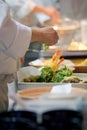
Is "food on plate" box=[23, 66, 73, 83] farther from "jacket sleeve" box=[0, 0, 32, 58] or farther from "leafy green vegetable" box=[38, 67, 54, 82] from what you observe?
"jacket sleeve" box=[0, 0, 32, 58]

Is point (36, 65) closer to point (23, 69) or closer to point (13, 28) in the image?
point (23, 69)

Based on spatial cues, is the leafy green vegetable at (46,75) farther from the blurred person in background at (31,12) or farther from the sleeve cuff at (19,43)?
the blurred person in background at (31,12)

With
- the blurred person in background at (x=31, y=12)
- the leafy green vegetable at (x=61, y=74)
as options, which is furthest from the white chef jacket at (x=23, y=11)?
the leafy green vegetable at (x=61, y=74)

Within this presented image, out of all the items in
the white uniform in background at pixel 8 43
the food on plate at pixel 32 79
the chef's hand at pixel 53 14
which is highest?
the chef's hand at pixel 53 14

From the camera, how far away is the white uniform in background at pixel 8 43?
119cm

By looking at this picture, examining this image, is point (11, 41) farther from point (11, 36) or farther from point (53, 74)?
point (53, 74)

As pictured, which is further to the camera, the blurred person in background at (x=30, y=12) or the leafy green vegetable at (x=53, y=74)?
the blurred person in background at (x=30, y=12)

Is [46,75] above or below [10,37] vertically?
below

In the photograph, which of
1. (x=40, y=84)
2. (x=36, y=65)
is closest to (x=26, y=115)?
(x=40, y=84)

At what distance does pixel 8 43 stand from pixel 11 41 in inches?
0.4

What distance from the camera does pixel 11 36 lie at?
1198mm

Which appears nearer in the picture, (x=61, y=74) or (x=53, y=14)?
(x=61, y=74)

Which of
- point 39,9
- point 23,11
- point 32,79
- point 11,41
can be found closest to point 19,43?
point 11,41

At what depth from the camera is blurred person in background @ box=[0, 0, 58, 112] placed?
119cm
